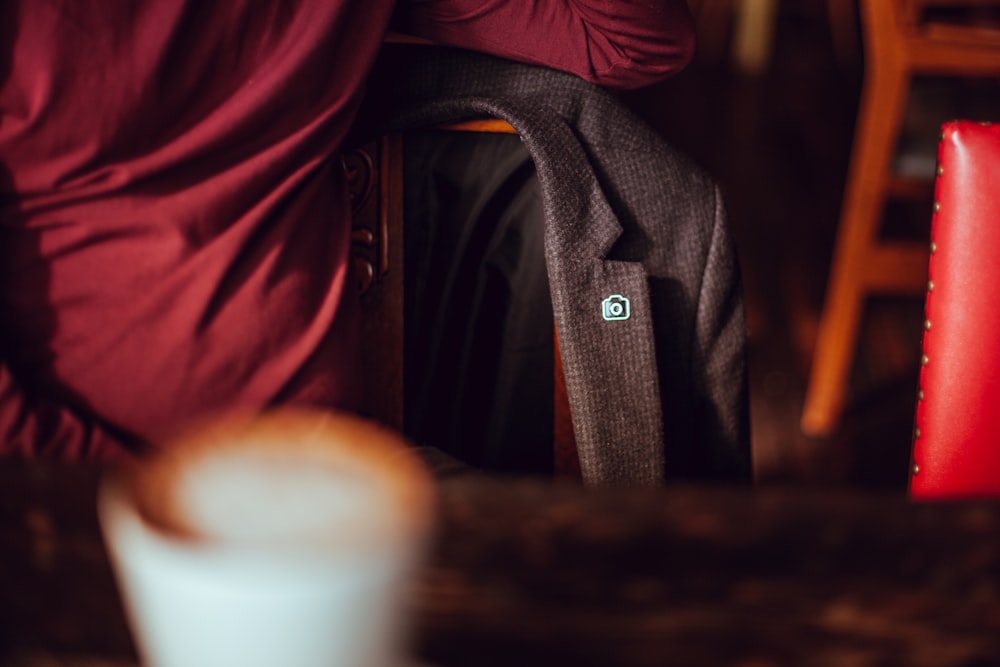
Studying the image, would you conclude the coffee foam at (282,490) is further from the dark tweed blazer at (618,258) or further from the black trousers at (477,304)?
the black trousers at (477,304)

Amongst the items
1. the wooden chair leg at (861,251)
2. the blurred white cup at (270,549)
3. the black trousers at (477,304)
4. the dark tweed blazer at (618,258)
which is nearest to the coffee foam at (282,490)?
the blurred white cup at (270,549)

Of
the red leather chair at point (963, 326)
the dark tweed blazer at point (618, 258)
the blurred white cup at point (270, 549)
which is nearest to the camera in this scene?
the blurred white cup at point (270, 549)

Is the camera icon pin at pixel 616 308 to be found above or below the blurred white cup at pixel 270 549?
below

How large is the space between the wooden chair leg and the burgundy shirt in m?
0.82

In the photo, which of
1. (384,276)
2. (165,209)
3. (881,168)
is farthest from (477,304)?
(881,168)

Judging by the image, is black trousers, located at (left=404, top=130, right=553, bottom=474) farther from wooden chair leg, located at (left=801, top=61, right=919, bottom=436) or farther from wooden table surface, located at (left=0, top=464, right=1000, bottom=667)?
wooden chair leg, located at (left=801, top=61, right=919, bottom=436)

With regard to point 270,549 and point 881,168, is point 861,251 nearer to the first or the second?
point 881,168

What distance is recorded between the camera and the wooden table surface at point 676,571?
1.21 feet

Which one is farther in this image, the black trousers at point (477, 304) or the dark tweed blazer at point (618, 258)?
the black trousers at point (477, 304)

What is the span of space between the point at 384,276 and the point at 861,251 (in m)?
1.01

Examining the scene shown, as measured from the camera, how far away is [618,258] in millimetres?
982

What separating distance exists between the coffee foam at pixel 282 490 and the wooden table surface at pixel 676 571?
0.04 metres

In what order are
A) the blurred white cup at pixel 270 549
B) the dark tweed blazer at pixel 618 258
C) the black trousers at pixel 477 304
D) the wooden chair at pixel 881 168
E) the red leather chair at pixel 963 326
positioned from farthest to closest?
1. the wooden chair at pixel 881 168
2. the black trousers at pixel 477 304
3. the dark tweed blazer at pixel 618 258
4. the red leather chair at pixel 963 326
5. the blurred white cup at pixel 270 549

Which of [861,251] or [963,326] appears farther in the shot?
[861,251]
